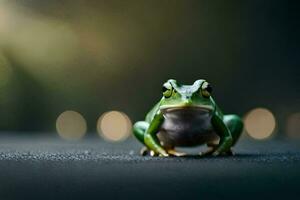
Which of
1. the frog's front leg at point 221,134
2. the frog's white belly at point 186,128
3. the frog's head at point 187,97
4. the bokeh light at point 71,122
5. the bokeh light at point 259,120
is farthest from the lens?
the bokeh light at point 71,122

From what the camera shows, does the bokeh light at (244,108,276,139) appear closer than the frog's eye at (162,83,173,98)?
No

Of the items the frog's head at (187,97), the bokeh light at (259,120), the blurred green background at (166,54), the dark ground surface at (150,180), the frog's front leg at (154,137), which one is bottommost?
the dark ground surface at (150,180)

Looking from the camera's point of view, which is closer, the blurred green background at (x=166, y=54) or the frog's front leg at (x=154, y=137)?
the frog's front leg at (x=154, y=137)

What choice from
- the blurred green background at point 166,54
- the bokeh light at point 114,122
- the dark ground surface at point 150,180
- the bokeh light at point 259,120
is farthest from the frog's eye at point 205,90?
the bokeh light at point 114,122

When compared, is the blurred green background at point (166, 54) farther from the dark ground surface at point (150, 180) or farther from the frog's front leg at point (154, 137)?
the dark ground surface at point (150, 180)

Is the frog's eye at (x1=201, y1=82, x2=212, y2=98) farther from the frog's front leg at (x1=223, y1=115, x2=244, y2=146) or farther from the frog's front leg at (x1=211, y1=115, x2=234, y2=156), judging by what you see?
the frog's front leg at (x1=223, y1=115, x2=244, y2=146)

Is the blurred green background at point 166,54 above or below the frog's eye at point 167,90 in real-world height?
above

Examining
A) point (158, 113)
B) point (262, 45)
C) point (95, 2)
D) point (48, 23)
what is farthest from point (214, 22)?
point (158, 113)

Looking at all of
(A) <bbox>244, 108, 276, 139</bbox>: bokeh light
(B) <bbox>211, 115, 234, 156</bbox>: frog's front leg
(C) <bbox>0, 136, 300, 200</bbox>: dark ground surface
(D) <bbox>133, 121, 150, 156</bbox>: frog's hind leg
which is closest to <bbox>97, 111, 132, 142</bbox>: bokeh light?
(A) <bbox>244, 108, 276, 139</bbox>: bokeh light
